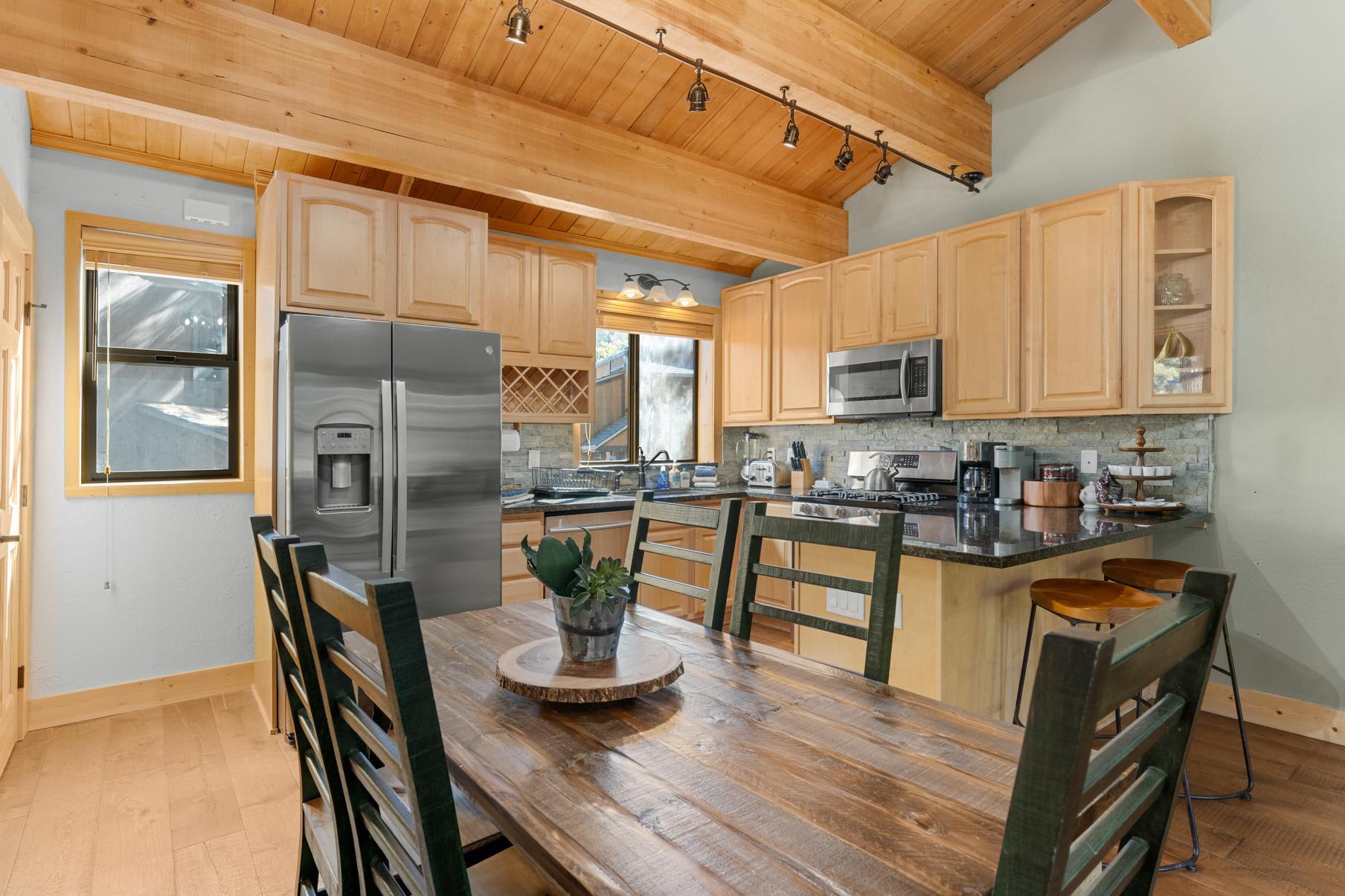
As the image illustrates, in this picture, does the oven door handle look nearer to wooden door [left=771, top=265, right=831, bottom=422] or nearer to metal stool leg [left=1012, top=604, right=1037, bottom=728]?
wooden door [left=771, top=265, right=831, bottom=422]

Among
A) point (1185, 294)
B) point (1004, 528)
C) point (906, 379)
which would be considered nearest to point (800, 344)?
point (906, 379)

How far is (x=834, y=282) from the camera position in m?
4.43

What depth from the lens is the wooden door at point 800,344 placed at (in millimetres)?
4500

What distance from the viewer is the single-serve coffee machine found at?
3.65m

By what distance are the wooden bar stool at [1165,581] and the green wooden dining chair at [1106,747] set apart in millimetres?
2067

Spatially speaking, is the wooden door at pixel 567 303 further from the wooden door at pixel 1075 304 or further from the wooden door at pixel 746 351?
the wooden door at pixel 1075 304

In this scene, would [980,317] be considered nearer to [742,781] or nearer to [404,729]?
[742,781]

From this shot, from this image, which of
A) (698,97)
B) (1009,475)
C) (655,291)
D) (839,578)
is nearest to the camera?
(839,578)

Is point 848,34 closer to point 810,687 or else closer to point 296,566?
point 810,687

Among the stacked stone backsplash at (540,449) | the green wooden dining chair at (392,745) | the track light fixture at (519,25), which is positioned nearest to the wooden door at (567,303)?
the stacked stone backsplash at (540,449)

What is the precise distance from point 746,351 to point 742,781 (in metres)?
4.31

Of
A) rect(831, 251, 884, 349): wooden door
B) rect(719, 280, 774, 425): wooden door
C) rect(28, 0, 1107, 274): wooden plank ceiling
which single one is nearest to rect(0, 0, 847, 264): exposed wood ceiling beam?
rect(28, 0, 1107, 274): wooden plank ceiling

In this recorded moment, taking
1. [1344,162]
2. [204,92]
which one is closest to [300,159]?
[204,92]

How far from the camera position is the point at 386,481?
2930mm
